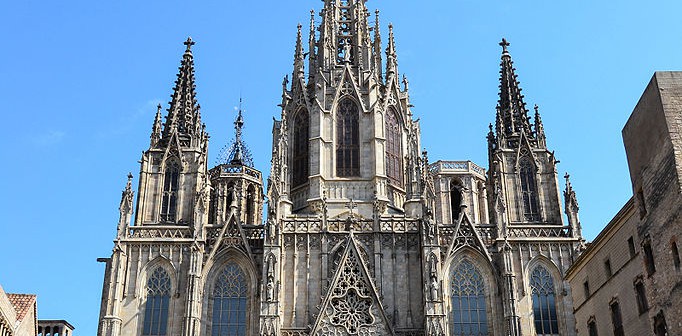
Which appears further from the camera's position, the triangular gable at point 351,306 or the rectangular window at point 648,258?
the triangular gable at point 351,306

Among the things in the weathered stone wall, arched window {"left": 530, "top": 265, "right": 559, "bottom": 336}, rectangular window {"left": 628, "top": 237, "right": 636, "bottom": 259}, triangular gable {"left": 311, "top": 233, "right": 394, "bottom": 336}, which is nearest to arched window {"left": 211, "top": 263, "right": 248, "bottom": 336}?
triangular gable {"left": 311, "top": 233, "right": 394, "bottom": 336}

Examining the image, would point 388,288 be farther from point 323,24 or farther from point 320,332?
point 323,24

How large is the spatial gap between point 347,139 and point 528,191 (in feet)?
40.3

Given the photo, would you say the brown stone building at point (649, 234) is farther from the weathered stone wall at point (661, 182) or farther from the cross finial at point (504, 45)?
the cross finial at point (504, 45)

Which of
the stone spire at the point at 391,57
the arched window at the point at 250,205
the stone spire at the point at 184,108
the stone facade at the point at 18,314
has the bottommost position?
the stone facade at the point at 18,314

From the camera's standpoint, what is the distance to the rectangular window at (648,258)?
29.0m

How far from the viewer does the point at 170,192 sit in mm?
47219

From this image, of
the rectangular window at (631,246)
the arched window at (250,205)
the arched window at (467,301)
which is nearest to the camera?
the rectangular window at (631,246)

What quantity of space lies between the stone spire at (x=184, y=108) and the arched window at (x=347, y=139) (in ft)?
30.0

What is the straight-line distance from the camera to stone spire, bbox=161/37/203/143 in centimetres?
4962

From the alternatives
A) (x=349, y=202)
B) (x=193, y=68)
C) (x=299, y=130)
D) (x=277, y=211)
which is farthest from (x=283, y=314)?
(x=193, y=68)

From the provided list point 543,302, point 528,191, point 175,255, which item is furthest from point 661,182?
point 175,255

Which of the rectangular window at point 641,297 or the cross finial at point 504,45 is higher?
the cross finial at point 504,45

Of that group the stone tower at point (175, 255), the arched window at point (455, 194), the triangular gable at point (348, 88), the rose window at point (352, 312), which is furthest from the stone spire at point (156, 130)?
the arched window at point (455, 194)
